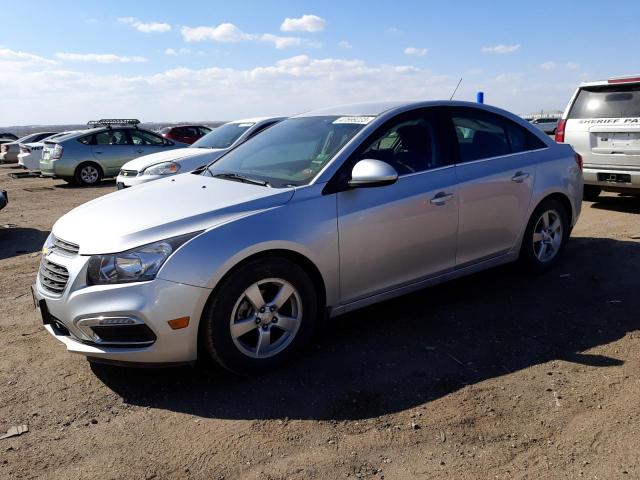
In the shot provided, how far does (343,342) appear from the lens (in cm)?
405

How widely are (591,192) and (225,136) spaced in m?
6.27

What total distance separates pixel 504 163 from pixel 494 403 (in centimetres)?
236

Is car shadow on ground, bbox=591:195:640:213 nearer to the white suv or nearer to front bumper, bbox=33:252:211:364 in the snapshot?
the white suv

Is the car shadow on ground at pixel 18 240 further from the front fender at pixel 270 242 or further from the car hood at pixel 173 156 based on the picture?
the front fender at pixel 270 242

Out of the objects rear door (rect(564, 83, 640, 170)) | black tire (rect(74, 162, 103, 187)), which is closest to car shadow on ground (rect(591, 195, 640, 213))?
rear door (rect(564, 83, 640, 170))

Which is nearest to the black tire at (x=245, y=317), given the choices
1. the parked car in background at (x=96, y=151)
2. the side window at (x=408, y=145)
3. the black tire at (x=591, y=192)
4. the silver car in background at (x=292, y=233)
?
the silver car in background at (x=292, y=233)

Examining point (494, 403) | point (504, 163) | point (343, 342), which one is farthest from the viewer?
point (504, 163)

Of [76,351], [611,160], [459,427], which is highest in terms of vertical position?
[611,160]

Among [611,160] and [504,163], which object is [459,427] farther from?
[611,160]

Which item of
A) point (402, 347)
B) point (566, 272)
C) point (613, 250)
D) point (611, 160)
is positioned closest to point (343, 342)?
point (402, 347)

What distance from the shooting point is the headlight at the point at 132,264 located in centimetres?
316

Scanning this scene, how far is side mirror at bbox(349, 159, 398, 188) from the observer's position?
12.0ft

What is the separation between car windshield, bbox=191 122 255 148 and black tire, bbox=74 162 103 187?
6.08 m

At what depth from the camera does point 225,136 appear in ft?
32.7
